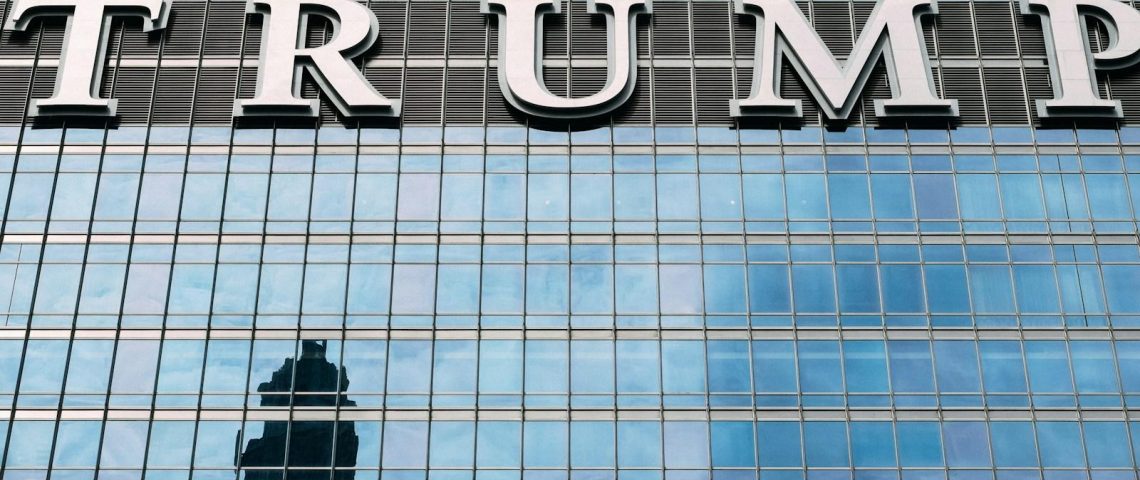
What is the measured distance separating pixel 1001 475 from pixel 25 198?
3098 centimetres

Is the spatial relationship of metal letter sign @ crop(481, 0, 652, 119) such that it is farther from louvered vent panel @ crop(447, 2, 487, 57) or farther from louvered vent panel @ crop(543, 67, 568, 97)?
louvered vent panel @ crop(447, 2, 487, 57)

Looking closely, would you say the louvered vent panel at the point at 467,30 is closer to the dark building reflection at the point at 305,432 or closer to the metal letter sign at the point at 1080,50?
Result: the dark building reflection at the point at 305,432

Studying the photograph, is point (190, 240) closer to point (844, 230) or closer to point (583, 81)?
point (583, 81)

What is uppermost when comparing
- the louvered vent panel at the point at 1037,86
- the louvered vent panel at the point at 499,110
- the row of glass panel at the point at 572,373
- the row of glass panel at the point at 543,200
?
the louvered vent panel at the point at 1037,86

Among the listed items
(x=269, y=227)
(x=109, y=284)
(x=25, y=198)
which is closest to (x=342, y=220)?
(x=269, y=227)

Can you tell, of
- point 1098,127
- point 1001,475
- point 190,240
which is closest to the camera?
point 1001,475

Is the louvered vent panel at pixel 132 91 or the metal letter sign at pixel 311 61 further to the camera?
the louvered vent panel at pixel 132 91

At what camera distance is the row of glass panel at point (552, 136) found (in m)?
41.3

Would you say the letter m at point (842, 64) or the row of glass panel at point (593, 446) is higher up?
the letter m at point (842, 64)

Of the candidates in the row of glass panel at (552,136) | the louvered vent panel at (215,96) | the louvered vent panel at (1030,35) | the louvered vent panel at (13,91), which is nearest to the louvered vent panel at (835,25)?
the row of glass panel at (552,136)

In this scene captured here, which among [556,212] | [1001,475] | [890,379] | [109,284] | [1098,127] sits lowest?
[1001,475]

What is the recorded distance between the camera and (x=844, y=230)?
1582 inches

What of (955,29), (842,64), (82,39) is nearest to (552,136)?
(842,64)

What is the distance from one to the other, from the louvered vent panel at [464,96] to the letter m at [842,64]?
8.43 metres
